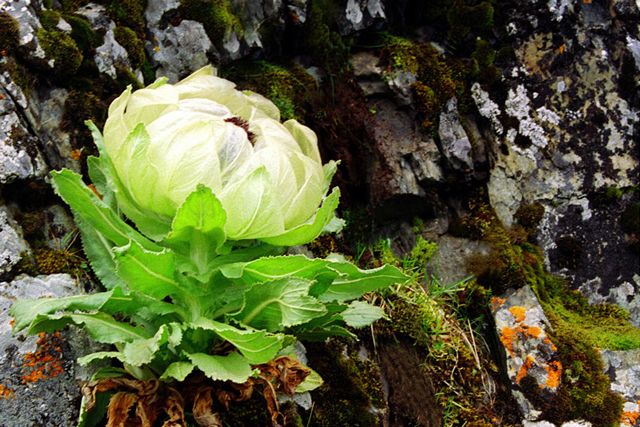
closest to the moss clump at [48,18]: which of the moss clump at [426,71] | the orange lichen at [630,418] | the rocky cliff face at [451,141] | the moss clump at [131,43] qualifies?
the rocky cliff face at [451,141]

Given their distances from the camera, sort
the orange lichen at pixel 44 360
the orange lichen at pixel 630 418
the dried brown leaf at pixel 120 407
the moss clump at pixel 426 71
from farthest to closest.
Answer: the moss clump at pixel 426 71
the orange lichen at pixel 630 418
the orange lichen at pixel 44 360
the dried brown leaf at pixel 120 407

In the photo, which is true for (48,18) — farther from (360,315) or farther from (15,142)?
(360,315)

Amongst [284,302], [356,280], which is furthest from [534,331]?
[284,302]

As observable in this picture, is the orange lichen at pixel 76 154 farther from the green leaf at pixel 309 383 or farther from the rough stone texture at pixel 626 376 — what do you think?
the rough stone texture at pixel 626 376

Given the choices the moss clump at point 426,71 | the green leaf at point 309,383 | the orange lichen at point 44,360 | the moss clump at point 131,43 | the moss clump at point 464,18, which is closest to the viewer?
the orange lichen at point 44,360

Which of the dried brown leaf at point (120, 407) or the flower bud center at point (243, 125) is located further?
the flower bud center at point (243, 125)

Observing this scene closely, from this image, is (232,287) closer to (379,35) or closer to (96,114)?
(96,114)

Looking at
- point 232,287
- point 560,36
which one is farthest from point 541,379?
point 560,36
